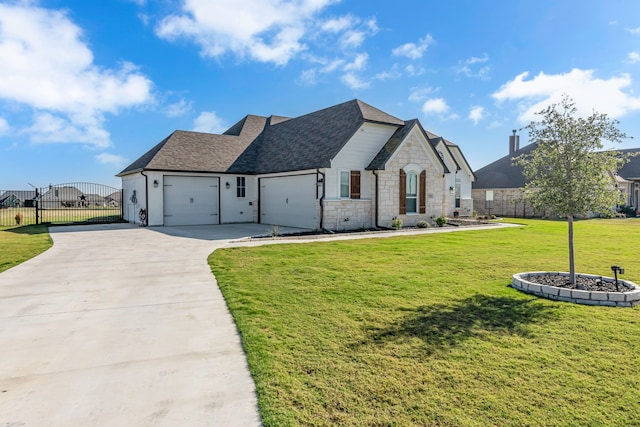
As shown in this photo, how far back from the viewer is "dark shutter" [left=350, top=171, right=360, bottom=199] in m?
17.9

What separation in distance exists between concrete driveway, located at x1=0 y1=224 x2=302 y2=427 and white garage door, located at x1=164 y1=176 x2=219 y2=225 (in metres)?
12.1

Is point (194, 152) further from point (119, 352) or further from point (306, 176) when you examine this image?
point (119, 352)

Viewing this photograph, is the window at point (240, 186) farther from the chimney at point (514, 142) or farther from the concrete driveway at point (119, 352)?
the chimney at point (514, 142)

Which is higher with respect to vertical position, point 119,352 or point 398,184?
point 398,184

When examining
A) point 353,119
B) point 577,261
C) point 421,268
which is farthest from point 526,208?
point 421,268

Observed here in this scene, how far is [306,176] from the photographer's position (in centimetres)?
1805

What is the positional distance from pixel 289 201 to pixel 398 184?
584 centimetres

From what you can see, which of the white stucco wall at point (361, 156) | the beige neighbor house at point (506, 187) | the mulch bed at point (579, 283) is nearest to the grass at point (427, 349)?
the mulch bed at point (579, 283)

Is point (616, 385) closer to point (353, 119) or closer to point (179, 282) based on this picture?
point (179, 282)

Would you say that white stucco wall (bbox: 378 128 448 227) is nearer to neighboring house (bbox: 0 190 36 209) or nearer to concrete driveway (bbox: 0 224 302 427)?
concrete driveway (bbox: 0 224 302 427)

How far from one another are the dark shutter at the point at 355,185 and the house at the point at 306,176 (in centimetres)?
5

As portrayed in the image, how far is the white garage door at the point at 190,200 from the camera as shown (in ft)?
65.1

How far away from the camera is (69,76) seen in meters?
13.2

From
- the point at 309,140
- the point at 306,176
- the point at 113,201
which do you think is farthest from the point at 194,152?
the point at 113,201
